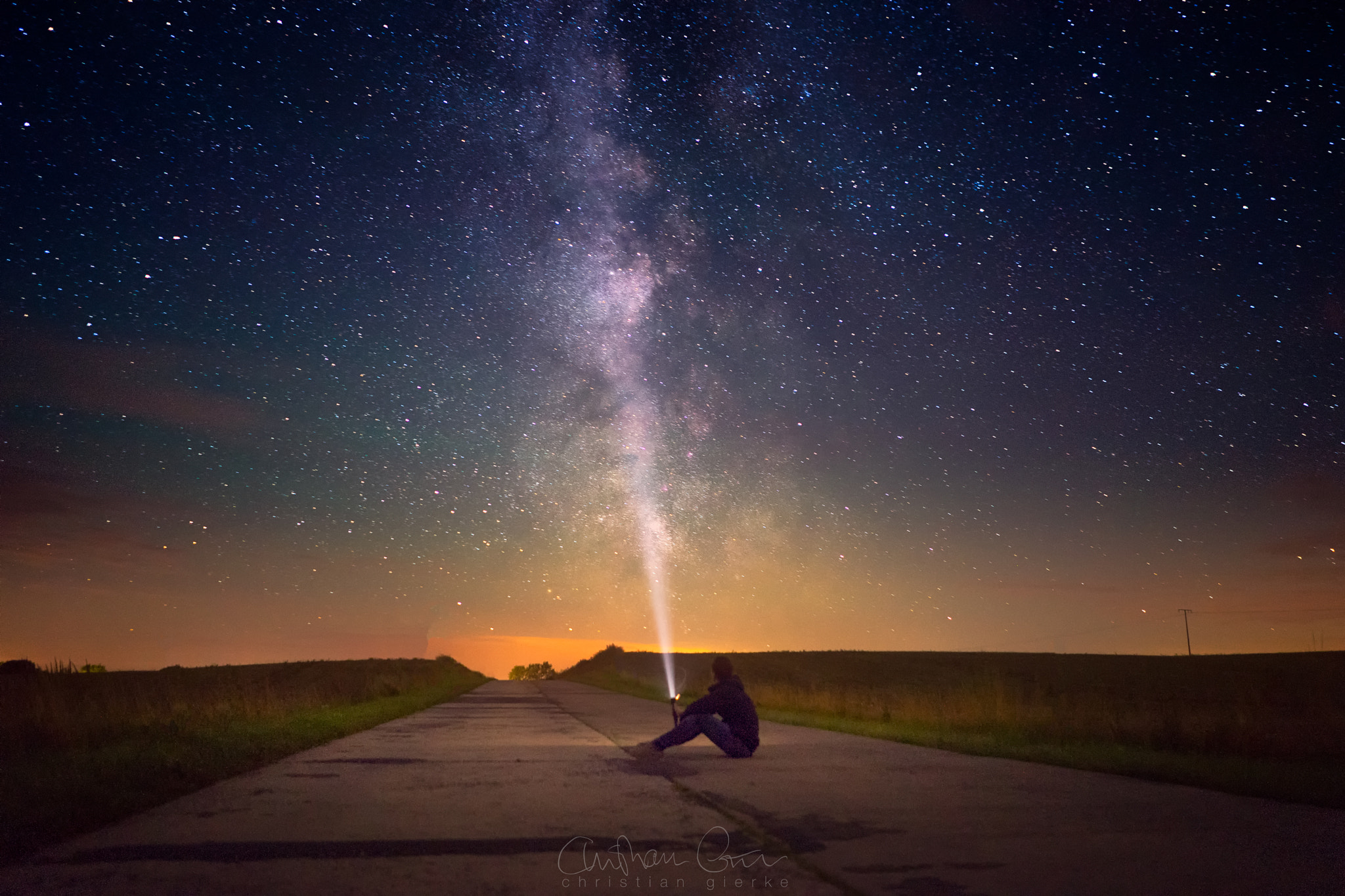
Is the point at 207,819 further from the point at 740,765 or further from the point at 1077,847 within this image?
the point at 1077,847

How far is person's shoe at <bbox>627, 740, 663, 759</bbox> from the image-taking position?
1077 centimetres

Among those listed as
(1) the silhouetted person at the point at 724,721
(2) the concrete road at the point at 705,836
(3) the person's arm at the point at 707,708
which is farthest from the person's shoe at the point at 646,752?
(2) the concrete road at the point at 705,836

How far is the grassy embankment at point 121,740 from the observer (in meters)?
6.80

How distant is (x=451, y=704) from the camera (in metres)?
26.7

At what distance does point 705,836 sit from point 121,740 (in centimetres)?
1005

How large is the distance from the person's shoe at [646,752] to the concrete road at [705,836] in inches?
39.0

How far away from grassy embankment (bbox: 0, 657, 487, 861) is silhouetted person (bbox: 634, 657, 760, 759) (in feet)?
16.2

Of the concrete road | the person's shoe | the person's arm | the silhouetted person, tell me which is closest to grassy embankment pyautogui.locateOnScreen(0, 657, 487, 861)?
the concrete road

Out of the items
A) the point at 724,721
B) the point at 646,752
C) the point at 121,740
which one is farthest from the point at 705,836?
the point at 121,740

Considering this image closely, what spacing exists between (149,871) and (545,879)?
7.28ft

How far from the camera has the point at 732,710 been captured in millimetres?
10367
